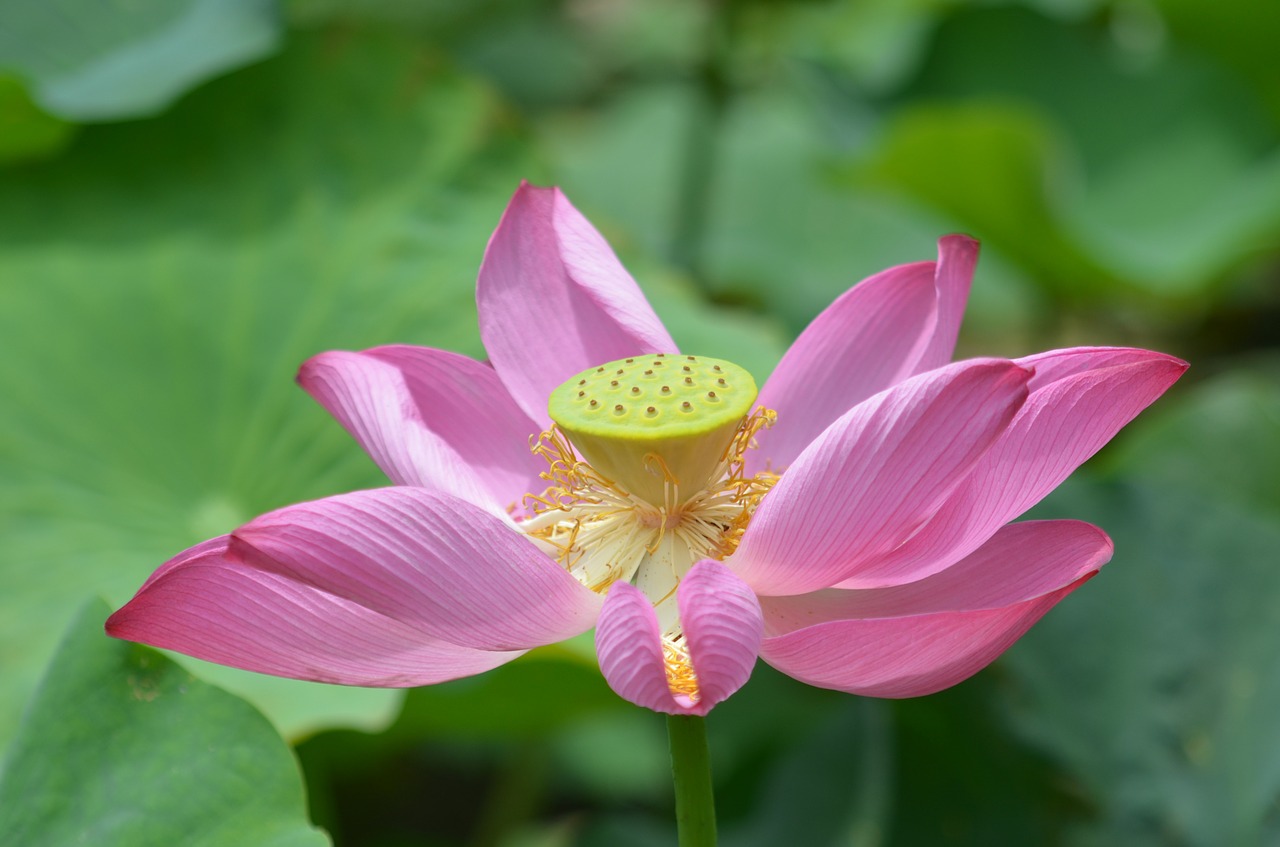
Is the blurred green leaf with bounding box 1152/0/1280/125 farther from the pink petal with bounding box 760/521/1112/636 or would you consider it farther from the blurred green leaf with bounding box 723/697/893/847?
the pink petal with bounding box 760/521/1112/636

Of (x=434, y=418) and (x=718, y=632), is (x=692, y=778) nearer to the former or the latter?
(x=718, y=632)

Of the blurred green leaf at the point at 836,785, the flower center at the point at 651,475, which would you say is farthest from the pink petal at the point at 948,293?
the blurred green leaf at the point at 836,785

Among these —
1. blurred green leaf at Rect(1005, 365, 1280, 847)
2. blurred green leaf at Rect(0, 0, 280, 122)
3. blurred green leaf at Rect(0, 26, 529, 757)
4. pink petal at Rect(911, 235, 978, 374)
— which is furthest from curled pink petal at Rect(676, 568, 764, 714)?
blurred green leaf at Rect(0, 0, 280, 122)

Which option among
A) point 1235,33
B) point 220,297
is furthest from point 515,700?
point 1235,33

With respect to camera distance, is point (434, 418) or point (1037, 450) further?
point (434, 418)

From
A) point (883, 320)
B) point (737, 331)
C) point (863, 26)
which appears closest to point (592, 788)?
point (737, 331)
